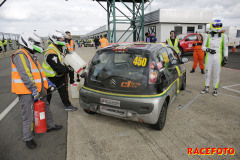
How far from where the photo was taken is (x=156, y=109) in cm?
263

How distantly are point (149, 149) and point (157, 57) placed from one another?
1.57 m

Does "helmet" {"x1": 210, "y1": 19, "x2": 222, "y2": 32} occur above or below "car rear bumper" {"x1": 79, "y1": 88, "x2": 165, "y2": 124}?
above

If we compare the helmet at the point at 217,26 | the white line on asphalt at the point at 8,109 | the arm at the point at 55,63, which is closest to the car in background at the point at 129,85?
the arm at the point at 55,63

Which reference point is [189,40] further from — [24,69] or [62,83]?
[24,69]

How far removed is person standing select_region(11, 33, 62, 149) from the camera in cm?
240

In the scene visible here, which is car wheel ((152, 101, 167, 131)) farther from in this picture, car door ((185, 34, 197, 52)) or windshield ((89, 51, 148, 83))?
car door ((185, 34, 197, 52))

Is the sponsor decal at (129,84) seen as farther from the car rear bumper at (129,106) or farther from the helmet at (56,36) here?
the helmet at (56,36)

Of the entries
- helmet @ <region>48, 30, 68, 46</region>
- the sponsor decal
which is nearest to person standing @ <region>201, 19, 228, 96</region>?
the sponsor decal

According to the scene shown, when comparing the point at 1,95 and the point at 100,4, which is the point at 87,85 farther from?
the point at 100,4

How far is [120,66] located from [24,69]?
1.50m

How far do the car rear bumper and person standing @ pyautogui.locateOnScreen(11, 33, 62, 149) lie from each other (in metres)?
0.93

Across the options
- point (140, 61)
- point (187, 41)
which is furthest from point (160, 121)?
point (187, 41)

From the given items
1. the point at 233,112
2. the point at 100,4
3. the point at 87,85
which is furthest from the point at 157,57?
the point at 100,4

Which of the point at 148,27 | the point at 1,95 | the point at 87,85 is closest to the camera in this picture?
the point at 87,85
